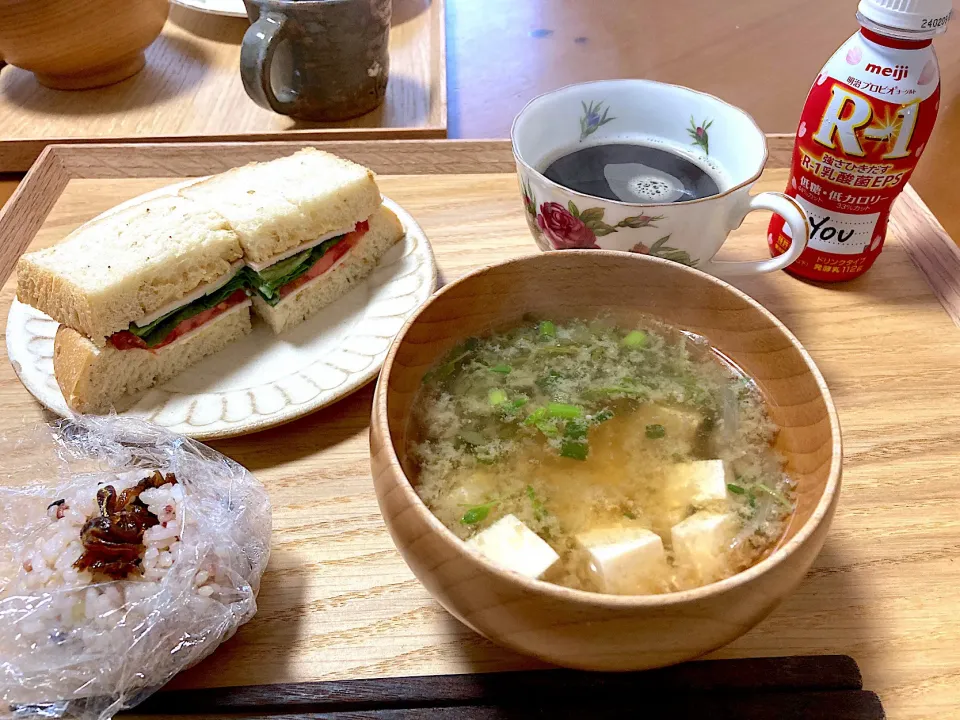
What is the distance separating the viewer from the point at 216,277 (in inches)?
38.4

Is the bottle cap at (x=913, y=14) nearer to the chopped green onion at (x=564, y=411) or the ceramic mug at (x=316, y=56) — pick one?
the chopped green onion at (x=564, y=411)

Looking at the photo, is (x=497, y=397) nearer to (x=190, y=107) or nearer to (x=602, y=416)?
(x=602, y=416)

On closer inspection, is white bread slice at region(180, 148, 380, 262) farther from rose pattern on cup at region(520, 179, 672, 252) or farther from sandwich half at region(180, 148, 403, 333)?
rose pattern on cup at region(520, 179, 672, 252)

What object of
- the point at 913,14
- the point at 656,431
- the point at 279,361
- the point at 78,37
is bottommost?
the point at 279,361

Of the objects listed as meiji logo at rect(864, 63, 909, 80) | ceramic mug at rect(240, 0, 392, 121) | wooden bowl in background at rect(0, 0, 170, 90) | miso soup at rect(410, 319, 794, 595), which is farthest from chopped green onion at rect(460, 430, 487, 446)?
wooden bowl in background at rect(0, 0, 170, 90)

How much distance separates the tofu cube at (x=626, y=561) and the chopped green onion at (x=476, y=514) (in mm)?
75

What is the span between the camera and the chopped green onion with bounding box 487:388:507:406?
0.67m

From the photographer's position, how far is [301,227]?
1013mm

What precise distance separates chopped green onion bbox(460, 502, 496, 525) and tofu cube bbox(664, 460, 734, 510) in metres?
0.15

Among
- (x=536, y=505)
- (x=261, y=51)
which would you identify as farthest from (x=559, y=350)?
(x=261, y=51)

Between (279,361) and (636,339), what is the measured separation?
0.45 meters

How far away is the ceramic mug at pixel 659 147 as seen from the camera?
83cm

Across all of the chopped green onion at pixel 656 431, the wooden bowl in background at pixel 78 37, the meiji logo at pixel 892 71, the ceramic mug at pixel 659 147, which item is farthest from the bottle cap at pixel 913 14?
the wooden bowl in background at pixel 78 37

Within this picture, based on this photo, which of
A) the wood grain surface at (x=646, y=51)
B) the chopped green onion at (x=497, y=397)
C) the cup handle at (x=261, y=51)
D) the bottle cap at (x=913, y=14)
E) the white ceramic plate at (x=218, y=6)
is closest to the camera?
the chopped green onion at (x=497, y=397)
